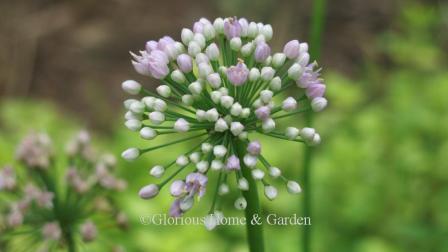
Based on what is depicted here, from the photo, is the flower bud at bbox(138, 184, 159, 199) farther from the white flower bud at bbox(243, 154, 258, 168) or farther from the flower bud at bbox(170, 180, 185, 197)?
the white flower bud at bbox(243, 154, 258, 168)

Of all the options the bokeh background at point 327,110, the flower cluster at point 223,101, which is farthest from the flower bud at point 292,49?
the bokeh background at point 327,110

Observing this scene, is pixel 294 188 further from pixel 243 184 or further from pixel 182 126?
pixel 182 126

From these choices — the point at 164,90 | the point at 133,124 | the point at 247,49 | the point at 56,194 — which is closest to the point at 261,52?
the point at 247,49

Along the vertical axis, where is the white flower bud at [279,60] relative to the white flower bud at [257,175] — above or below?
above

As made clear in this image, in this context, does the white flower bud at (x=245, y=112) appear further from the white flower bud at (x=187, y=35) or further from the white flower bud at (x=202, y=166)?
the white flower bud at (x=187, y=35)

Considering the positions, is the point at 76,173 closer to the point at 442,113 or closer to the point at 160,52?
the point at 160,52

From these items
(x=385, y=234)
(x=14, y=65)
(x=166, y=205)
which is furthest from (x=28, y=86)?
(x=385, y=234)
